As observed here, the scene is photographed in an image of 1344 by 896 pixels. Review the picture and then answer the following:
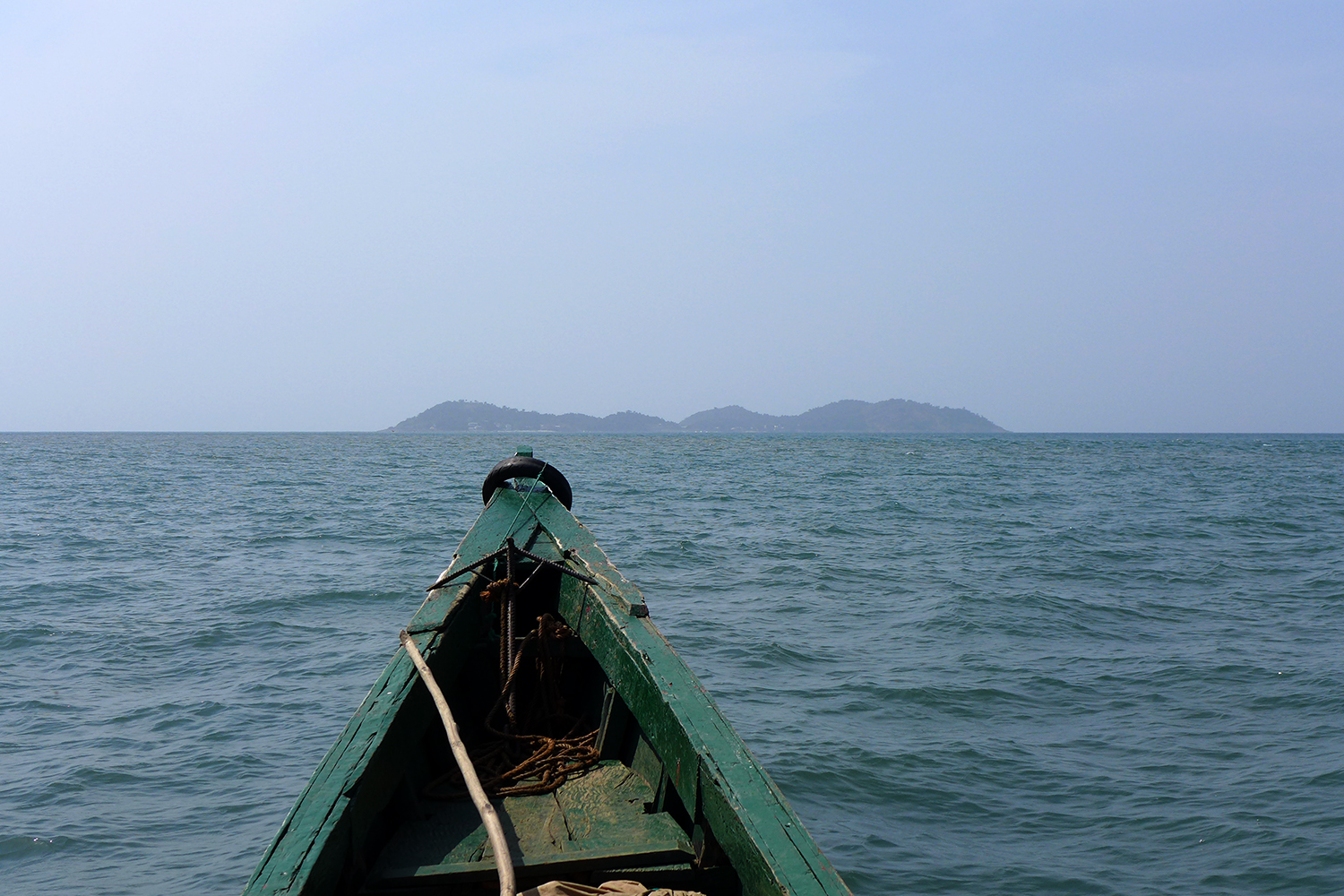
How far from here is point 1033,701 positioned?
7.39m

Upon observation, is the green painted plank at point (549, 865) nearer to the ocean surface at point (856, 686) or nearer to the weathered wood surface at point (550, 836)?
the weathered wood surface at point (550, 836)

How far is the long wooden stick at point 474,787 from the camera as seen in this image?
2.17m

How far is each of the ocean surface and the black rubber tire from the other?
2.16 meters

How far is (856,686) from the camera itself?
303 inches

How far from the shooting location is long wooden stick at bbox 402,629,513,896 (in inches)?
85.4

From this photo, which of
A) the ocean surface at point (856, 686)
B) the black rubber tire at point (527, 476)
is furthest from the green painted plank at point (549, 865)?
the black rubber tire at point (527, 476)

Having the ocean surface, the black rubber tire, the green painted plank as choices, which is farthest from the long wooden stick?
the ocean surface

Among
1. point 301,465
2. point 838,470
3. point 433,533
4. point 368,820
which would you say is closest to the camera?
point 368,820

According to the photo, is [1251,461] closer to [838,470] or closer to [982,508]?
[838,470]

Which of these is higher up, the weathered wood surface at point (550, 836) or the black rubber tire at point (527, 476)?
the black rubber tire at point (527, 476)

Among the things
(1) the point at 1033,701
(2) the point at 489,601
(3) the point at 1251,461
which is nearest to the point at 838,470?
(3) the point at 1251,461

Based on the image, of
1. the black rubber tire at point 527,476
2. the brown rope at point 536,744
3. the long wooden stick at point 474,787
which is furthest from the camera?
the black rubber tire at point 527,476

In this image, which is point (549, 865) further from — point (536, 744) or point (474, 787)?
point (536, 744)

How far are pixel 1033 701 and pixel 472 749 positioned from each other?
5108 millimetres
